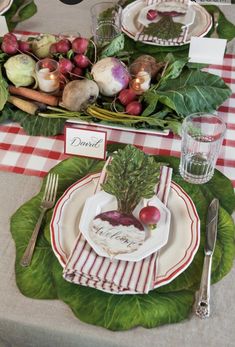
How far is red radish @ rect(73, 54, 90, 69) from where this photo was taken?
1049 millimetres

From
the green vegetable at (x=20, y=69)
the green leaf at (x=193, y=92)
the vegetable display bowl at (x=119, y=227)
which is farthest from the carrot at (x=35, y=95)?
the vegetable display bowl at (x=119, y=227)

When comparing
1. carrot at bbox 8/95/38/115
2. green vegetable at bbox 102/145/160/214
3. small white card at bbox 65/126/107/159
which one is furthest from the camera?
carrot at bbox 8/95/38/115

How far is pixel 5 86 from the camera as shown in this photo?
1.03 metres

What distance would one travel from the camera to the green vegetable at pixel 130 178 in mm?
781

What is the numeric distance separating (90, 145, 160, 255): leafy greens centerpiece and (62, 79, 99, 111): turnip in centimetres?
21

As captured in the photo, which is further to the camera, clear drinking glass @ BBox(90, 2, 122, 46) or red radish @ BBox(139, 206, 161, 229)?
clear drinking glass @ BBox(90, 2, 122, 46)

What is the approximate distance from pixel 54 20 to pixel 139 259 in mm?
943

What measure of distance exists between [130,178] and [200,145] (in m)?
0.20

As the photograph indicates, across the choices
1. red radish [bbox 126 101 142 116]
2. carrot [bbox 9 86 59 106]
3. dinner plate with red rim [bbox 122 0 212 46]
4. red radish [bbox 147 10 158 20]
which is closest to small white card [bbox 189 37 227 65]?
dinner plate with red rim [bbox 122 0 212 46]

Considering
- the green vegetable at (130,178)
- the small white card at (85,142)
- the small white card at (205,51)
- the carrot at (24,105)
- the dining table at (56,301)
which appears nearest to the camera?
the dining table at (56,301)

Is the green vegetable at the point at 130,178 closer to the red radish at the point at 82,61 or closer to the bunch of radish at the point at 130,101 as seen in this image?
the bunch of radish at the point at 130,101

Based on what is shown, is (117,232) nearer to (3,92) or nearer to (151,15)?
(3,92)

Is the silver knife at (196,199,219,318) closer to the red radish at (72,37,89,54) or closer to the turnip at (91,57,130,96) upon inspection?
the turnip at (91,57,130,96)

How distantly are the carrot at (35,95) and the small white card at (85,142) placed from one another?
0.44ft
